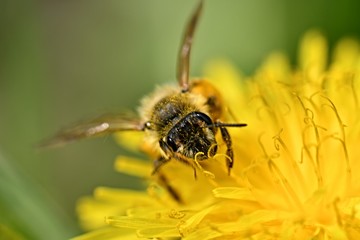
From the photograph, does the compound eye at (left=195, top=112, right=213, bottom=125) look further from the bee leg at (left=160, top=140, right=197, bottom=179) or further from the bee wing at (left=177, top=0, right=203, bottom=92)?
the bee wing at (left=177, top=0, right=203, bottom=92)

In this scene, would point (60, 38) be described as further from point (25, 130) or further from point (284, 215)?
point (284, 215)

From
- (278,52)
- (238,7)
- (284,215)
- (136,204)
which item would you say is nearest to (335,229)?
(284,215)

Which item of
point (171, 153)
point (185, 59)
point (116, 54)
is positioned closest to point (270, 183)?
point (171, 153)

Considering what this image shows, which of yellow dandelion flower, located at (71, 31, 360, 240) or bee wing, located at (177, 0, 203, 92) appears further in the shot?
bee wing, located at (177, 0, 203, 92)

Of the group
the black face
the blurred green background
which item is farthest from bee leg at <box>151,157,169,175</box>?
the blurred green background

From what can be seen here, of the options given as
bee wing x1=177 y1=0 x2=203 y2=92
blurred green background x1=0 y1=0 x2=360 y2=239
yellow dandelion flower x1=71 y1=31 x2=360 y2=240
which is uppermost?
blurred green background x1=0 y1=0 x2=360 y2=239

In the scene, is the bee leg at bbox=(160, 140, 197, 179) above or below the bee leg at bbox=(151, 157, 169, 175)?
below
